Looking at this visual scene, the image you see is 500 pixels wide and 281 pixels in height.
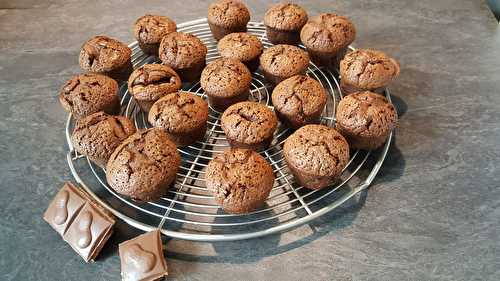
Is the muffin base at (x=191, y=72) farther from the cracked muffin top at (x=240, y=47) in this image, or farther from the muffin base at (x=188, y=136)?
the muffin base at (x=188, y=136)

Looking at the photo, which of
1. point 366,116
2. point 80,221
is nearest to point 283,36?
point 366,116

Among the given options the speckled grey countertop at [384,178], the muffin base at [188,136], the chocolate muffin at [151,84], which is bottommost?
the speckled grey countertop at [384,178]

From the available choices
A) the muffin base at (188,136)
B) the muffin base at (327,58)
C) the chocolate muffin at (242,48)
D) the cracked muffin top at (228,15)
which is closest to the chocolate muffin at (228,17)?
the cracked muffin top at (228,15)

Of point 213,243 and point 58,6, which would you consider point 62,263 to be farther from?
point 58,6

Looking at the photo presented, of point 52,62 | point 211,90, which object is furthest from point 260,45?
point 52,62

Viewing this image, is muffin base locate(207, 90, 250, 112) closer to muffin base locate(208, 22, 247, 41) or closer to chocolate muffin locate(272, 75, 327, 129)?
chocolate muffin locate(272, 75, 327, 129)

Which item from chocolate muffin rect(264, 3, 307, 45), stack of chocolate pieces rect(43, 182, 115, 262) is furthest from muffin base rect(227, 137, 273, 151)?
chocolate muffin rect(264, 3, 307, 45)
